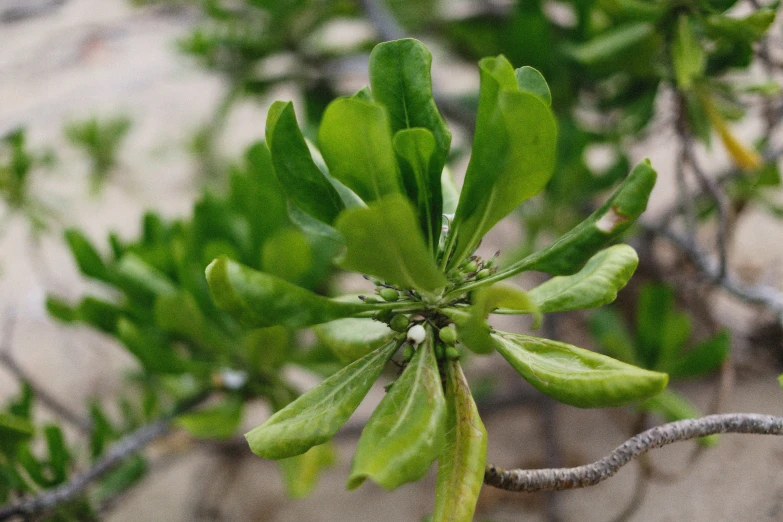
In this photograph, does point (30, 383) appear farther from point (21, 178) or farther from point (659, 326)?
point (659, 326)

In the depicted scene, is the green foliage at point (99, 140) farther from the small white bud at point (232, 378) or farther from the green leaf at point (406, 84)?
the green leaf at point (406, 84)

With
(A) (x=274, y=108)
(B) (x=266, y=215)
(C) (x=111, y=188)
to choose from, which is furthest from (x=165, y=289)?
(C) (x=111, y=188)

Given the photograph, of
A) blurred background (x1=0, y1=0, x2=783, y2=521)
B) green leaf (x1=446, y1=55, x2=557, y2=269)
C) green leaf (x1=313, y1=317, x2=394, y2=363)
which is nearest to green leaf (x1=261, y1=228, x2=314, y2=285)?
blurred background (x1=0, y1=0, x2=783, y2=521)

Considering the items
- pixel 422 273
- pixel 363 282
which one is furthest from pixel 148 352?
pixel 363 282

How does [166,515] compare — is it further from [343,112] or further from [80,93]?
[80,93]

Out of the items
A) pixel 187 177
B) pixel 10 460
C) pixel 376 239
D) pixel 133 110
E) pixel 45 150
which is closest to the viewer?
pixel 376 239
